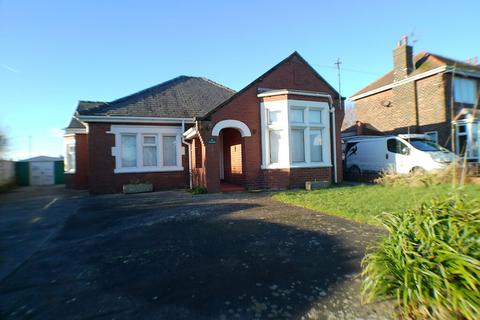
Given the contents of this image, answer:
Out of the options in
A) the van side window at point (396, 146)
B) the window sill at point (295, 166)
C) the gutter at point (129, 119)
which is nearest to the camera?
the window sill at point (295, 166)

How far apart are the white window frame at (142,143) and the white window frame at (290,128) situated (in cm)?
515

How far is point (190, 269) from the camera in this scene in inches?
143

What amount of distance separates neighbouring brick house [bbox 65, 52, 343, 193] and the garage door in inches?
615

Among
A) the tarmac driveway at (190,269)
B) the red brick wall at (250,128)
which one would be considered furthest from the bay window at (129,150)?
the tarmac driveway at (190,269)

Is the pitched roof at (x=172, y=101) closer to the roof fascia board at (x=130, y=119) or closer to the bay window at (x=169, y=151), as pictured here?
the roof fascia board at (x=130, y=119)

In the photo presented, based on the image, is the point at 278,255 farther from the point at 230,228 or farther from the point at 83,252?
the point at 83,252

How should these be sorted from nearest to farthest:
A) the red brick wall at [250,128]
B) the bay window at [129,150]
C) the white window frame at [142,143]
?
the red brick wall at [250,128], the white window frame at [142,143], the bay window at [129,150]

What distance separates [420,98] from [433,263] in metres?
18.4

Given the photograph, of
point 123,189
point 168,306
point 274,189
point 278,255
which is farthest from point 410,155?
point 123,189

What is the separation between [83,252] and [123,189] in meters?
8.65

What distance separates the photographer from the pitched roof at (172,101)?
13.6 meters

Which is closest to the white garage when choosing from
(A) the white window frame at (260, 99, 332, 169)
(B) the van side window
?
(A) the white window frame at (260, 99, 332, 169)

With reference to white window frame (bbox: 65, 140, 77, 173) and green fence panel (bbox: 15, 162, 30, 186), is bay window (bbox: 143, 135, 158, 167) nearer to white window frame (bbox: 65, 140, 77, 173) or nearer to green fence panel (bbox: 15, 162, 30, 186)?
white window frame (bbox: 65, 140, 77, 173)

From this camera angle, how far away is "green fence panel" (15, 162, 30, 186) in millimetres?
25797
